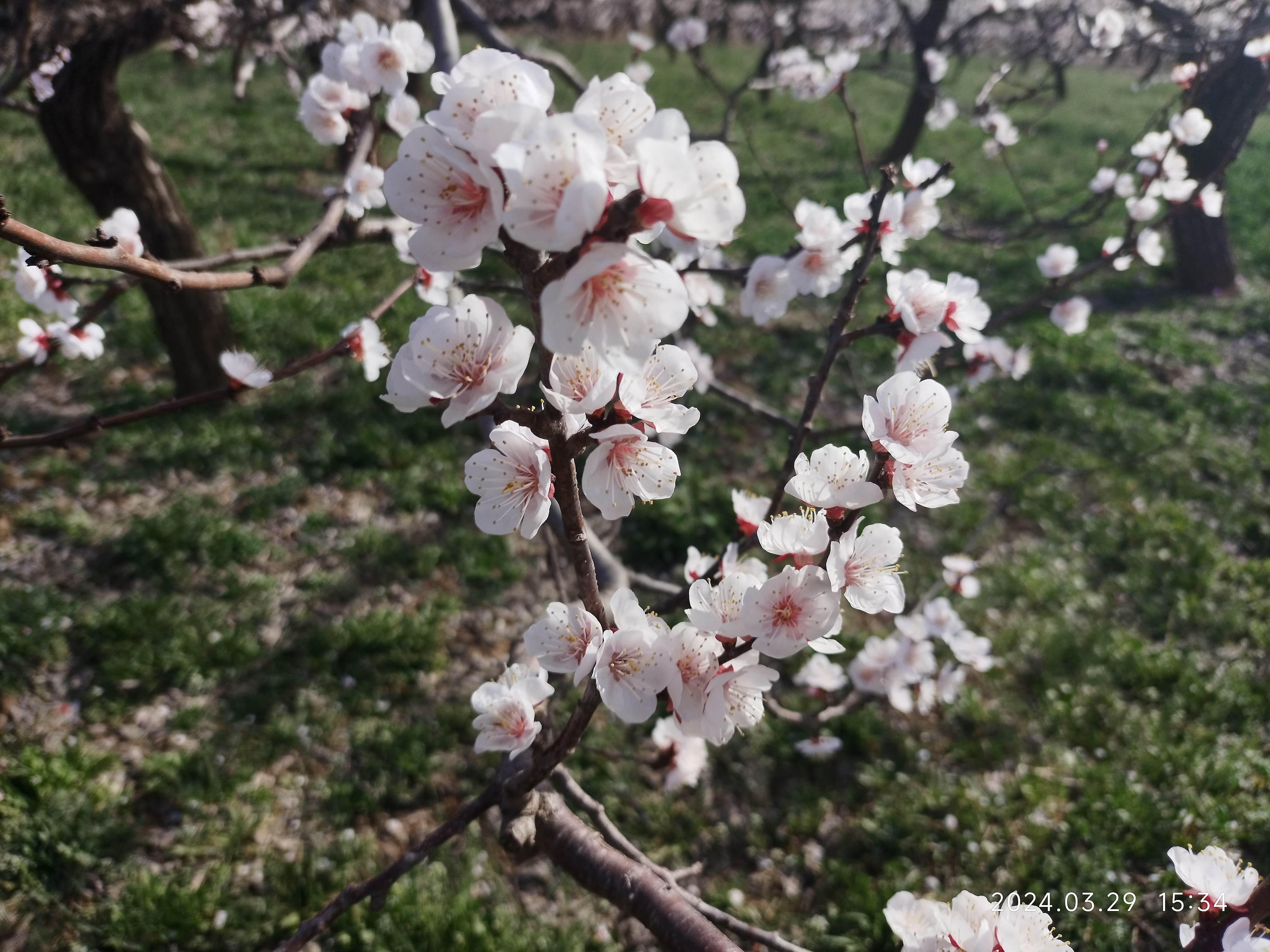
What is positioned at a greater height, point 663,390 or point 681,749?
point 663,390

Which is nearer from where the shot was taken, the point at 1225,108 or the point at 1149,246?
the point at 1149,246

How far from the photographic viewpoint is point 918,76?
7.17 m

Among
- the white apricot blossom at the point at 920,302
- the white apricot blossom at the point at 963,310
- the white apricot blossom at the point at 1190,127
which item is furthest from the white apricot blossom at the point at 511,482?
the white apricot blossom at the point at 1190,127

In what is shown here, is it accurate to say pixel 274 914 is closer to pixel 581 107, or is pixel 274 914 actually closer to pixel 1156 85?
pixel 581 107

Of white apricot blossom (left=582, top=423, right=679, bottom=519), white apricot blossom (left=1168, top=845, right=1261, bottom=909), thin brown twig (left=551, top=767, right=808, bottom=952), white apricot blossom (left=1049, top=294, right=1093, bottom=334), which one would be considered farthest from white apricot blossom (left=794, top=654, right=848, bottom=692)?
white apricot blossom (left=1049, top=294, right=1093, bottom=334)

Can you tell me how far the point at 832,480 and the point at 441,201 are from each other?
0.65 meters

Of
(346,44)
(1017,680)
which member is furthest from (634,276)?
(1017,680)

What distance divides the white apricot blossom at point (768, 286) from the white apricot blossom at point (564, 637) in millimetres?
1320

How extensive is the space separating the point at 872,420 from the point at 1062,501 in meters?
4.14

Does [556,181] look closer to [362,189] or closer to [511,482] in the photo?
[511,482]

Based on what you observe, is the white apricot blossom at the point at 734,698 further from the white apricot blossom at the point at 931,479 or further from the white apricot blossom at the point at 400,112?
the white apricot blossom at the point at 400,112

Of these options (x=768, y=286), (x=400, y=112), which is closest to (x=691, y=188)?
(x=768, y=286)

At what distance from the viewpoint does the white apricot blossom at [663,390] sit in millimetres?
905

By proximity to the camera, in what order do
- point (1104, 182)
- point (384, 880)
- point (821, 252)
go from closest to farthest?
point (384, 880) → point (821, 252) → point (1104, 182)
